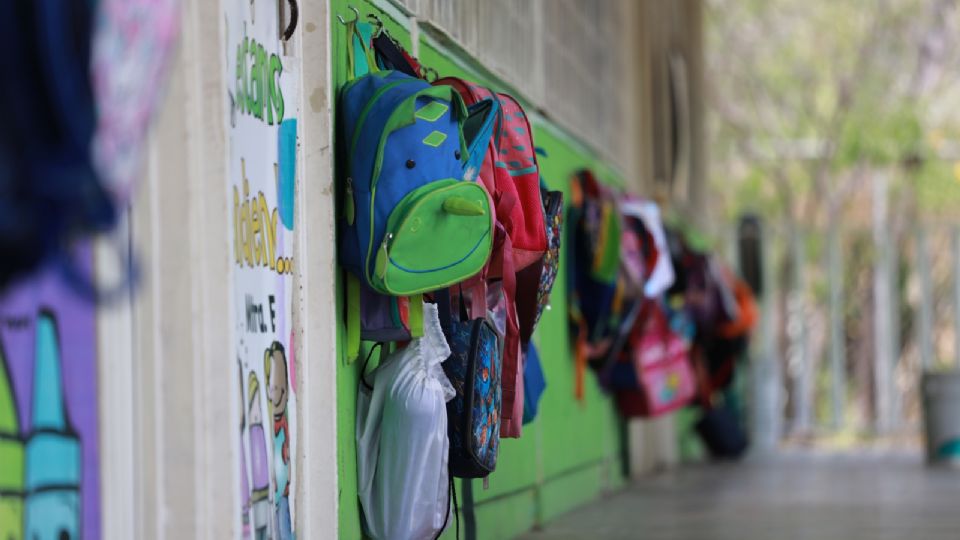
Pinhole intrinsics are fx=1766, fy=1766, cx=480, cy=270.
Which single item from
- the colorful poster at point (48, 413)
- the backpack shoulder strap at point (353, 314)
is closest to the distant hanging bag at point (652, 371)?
the backpack shoulder strap at point (353, 314)

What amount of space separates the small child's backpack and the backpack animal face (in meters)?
0.40

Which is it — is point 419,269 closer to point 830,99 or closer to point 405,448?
point 405,448

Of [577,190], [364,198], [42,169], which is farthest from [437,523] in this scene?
[577,190]

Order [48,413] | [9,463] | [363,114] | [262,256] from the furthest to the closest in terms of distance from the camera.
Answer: [363,114] → [262,256] → [48,413] → [9,463]

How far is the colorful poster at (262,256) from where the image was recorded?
136 inches

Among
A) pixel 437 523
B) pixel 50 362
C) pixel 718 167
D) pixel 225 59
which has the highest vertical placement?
pixel 718 167

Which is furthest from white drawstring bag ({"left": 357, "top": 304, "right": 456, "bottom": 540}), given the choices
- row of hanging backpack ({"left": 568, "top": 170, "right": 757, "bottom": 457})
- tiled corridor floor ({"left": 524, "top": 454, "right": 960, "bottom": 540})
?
row of hanging backpack ({"left": 568, "top": 170, "right": 757, "bottom": 457})

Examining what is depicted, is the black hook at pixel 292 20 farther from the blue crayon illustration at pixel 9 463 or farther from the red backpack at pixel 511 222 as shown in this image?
the blue crayon illustration at pixel 9 463

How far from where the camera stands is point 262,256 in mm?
3656

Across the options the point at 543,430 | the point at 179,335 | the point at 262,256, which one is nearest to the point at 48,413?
the point at 179,335

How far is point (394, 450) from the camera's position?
4.20m

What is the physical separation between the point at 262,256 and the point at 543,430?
11.1ft

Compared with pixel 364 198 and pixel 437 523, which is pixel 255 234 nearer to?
pixel 364 198

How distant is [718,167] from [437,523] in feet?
57.9
